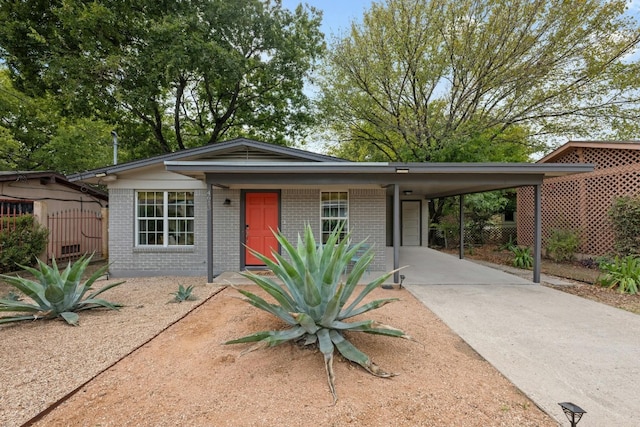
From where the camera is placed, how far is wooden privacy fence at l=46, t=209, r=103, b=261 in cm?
1052

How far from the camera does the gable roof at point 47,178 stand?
9.52m

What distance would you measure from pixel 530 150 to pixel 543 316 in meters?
13.2

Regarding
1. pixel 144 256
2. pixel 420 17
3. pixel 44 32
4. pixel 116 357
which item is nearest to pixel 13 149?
pixel 44 32

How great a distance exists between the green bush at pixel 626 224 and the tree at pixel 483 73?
545cm

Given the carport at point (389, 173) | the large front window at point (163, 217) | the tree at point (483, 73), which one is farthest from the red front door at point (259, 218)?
the tree at point (483, 73)

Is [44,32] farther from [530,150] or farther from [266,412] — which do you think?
[530,150]

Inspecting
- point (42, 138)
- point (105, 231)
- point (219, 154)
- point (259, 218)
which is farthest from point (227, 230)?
point (42, 138)

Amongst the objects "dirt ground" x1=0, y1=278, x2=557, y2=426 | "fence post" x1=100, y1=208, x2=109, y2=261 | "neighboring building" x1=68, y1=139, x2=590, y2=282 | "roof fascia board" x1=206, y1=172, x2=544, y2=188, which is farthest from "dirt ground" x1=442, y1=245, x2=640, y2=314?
"fence post" x1=100, y1=208, x2=109, y2=261

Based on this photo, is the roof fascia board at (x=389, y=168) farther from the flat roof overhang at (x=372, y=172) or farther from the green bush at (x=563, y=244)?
the green bush at (x=563, y=244)

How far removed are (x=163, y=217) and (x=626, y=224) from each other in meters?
12.8

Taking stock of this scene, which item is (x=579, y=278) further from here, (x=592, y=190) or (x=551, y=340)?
(x=551, y=340)

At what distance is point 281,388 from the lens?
9.17 feet

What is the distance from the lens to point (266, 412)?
2.48 m

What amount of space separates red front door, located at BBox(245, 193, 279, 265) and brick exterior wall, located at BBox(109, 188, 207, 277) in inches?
46.9
